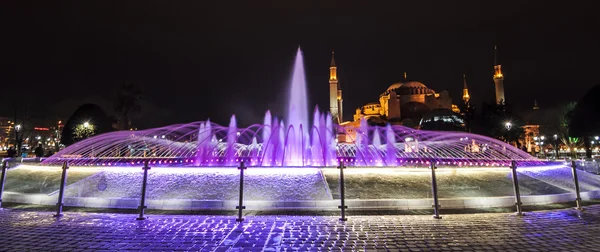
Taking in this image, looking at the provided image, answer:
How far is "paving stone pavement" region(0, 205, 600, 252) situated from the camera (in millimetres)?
5113

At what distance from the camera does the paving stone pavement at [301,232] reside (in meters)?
5.11

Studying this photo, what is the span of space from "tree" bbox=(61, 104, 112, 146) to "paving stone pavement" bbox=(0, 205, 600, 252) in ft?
137

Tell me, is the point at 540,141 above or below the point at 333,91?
below

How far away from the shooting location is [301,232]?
5934mm

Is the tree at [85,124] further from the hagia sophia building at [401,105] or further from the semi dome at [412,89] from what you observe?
the semi dome at [412,89]

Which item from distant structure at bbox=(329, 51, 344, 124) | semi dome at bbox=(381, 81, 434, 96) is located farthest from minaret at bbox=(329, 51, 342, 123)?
semi dome at bbox=(381, 81, 434, 96)

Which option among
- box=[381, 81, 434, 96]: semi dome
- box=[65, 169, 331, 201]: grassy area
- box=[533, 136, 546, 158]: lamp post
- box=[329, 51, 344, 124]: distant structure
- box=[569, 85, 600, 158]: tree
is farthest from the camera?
box=[381, 81, 434, 96]: semi dome

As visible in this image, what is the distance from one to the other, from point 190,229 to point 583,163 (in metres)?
20.9

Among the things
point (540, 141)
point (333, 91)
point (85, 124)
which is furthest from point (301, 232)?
point (540, 141)

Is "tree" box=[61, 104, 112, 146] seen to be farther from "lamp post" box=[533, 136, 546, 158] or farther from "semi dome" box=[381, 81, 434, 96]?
"lamp post" box=[533, 136, 546, 158]

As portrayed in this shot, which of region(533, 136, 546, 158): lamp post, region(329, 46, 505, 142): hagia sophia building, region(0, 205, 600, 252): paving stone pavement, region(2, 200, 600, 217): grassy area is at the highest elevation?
region(329, 46, 505, 142): hagia sophia building

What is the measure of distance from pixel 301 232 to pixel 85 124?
148 ft

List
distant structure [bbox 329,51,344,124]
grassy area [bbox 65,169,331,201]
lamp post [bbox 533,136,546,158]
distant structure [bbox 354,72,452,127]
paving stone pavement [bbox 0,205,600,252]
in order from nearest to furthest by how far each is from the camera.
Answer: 1. paving stone pavement [bbox 0,205,600,252]
2. grassy area [bbox 65,169,331,201]
3. lamp post [bbox 533,136,546,158]
4. distant structure [bbox 329,51,344,124]
5. distant structure [bbox 354,72,452,127]

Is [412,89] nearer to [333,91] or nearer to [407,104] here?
[407,104]
